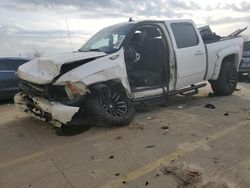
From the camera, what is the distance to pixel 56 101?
5.99 metres

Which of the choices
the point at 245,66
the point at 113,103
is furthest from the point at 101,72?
the point at 245,66

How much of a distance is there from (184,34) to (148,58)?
3.48ft

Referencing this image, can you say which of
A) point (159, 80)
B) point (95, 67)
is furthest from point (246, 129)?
point (95, 67)

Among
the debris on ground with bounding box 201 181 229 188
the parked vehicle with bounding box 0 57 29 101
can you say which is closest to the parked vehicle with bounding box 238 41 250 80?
the parked vehicle with bounding box 0 57 29 101

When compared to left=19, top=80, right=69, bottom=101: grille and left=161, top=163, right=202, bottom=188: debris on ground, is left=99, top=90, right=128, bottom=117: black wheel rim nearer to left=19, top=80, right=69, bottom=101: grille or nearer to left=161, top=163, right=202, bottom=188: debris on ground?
left=19, top=80, right=69, bottom=101: grille

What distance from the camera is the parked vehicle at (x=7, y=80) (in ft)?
33.3

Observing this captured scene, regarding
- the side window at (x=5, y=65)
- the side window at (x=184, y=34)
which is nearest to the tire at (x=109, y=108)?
the side window at (x=184, y=34)

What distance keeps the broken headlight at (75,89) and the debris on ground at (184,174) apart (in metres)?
2.09

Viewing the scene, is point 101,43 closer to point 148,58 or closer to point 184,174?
point 148,58

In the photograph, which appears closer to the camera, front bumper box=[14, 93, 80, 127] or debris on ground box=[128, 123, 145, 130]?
front bumper box=[14, 93, 80, 127]

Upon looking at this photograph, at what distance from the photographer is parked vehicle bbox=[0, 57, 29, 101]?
10141 mm

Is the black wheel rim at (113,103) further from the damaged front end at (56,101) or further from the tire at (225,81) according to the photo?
the tire at (225,81)

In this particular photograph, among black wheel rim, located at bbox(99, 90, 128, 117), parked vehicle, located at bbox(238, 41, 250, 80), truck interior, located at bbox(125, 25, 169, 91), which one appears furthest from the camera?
parked vehicle, located at bbox(238, 41, 250, 80)

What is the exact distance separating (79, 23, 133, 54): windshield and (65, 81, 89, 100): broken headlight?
42.5 inches
